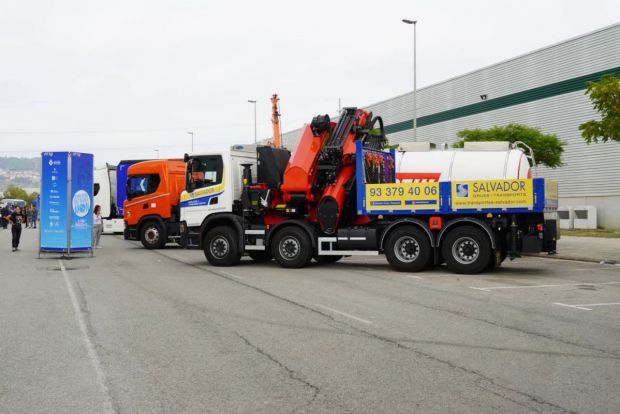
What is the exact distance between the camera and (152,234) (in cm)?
2392

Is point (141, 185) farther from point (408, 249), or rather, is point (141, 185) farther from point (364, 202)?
point (408, 249)

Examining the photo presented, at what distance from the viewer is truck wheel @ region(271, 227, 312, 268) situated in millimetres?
15789

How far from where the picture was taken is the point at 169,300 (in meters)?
10.5

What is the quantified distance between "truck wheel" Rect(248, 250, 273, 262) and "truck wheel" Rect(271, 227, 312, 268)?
1802 millimetres

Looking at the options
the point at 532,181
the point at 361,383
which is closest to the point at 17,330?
the point at 361,383

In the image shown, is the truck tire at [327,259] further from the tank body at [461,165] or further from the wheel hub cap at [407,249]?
the wheel hub cap at [407,249]

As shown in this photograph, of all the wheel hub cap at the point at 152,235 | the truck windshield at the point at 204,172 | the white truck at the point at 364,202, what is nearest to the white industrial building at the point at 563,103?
the white truck at the point at 364,202

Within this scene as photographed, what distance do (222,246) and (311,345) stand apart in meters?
10.0

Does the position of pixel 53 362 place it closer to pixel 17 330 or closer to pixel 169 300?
pixel 17 330

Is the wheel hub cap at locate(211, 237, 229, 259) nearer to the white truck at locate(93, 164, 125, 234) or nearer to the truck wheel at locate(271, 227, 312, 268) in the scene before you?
the truck wheel at locate(271, 227, 312, 268)

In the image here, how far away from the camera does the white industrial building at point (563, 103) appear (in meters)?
34.2

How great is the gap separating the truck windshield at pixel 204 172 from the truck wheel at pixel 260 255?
2425 mm

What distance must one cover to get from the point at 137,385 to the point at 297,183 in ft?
34.7

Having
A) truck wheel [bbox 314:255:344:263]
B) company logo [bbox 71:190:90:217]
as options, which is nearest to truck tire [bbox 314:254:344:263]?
truck wheel [bbox 314:255:344:263]
